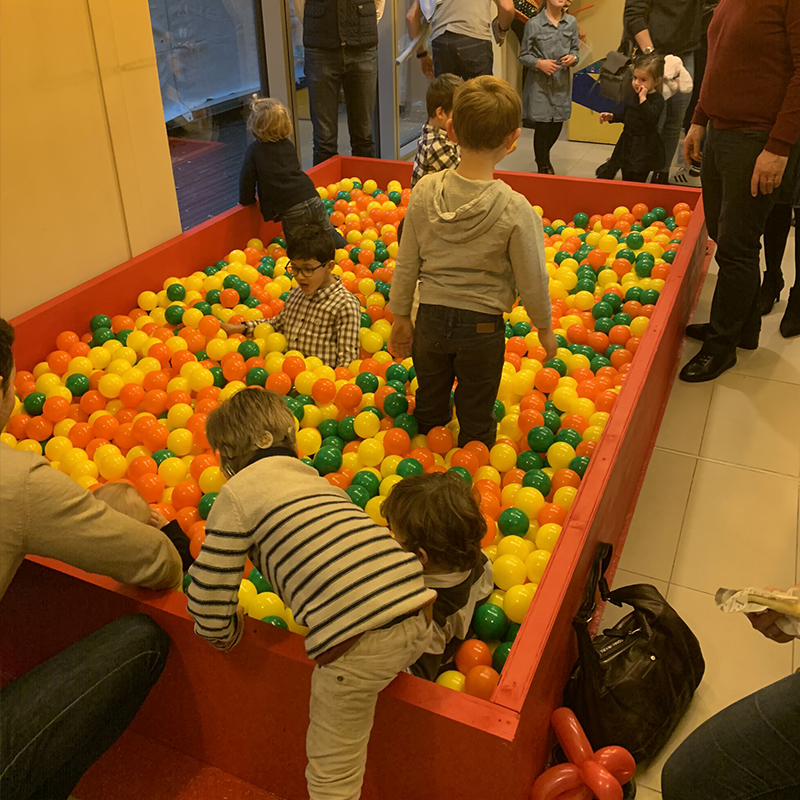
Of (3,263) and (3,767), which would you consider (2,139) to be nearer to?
(3,263)

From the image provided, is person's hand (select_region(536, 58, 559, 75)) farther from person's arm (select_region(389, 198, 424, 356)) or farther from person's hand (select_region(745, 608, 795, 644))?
person's hand (select_region(745, 608, 795, 644))

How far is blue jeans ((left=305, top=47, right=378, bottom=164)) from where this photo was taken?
4348mm

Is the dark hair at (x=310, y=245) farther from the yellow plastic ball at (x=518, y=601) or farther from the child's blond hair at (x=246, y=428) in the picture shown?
the yellow plastic ball at (x=518, y=601)

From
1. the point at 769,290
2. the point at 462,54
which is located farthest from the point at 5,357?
the point at 462,54

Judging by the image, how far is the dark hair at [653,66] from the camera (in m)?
4.25

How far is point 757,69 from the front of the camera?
2475mm

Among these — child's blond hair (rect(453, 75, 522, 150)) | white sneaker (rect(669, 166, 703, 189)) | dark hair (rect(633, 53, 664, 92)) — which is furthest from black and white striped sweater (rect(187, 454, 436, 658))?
white sneaker (rect(669, 166, 703, 189))

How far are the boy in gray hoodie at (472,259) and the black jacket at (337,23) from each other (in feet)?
8.28

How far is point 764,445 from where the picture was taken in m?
2.74

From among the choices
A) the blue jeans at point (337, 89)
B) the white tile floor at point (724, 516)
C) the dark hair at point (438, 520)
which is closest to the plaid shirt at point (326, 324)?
the white tile floor at point (724, 516)

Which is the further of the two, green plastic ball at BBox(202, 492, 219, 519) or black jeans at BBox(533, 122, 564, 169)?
black jeans at BBox(533, 122, 564, 169)

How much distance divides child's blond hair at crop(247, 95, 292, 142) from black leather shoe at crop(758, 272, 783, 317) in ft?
7.15

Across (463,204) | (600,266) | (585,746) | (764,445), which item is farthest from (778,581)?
(600,266)

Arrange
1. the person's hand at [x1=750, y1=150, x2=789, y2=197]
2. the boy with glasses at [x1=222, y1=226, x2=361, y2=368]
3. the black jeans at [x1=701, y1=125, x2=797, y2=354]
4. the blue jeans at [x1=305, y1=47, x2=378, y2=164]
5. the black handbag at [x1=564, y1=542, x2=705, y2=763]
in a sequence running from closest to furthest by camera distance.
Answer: the black handbag at [x1=564, y1=542, x2=705, y2=763] → the person's hand at [x1=750, y1=150, x2=789, y2=197] → the black jeans at [x1=701, y1=125, x2=797, y2=354] → the boy with glasses at [x1=222, y1=226, x2=361, y2=368] → the blue jeans at [x1=305, y1=47, x2=378, y2=164]
